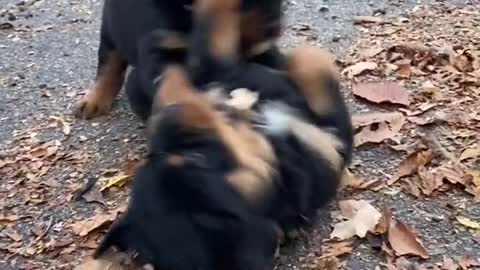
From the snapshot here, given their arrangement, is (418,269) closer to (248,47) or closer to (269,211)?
(269,211)

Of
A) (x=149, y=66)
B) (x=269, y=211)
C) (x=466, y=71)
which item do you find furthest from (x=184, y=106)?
(x=466, y=71)

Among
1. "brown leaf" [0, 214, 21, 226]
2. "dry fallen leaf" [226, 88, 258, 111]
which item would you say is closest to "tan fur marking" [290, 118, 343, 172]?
"dry fallen leaf" [226, 88, 258, 111]

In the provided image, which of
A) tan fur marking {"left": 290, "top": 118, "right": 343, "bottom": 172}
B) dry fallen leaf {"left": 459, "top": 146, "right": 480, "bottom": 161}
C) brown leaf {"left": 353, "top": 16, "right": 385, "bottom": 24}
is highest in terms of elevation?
tan fur marking {"left": 290, "top": 118, "right": 343, "bottom": 172}

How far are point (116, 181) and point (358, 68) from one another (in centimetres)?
104

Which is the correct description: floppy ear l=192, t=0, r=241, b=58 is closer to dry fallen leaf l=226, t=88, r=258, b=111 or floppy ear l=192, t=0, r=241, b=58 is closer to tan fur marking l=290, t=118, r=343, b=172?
dry fallen leaf l=226, t=88, r=258, b=111

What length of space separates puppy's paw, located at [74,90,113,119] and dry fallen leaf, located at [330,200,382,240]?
97 centimetres

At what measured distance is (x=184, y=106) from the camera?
7.38ft

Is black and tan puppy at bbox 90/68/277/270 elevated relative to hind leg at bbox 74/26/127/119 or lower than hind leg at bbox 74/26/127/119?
elevated

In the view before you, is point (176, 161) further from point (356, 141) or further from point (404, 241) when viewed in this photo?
point (356, 141)

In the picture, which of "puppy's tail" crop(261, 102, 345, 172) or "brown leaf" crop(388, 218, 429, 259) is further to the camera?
"brown leaf" crop(388, 218, 429, 259)

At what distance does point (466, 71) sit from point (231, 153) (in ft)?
5.39

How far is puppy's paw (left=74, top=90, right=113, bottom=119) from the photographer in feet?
11.4

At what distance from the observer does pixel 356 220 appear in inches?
112

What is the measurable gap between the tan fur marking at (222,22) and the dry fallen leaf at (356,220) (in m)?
0.65
